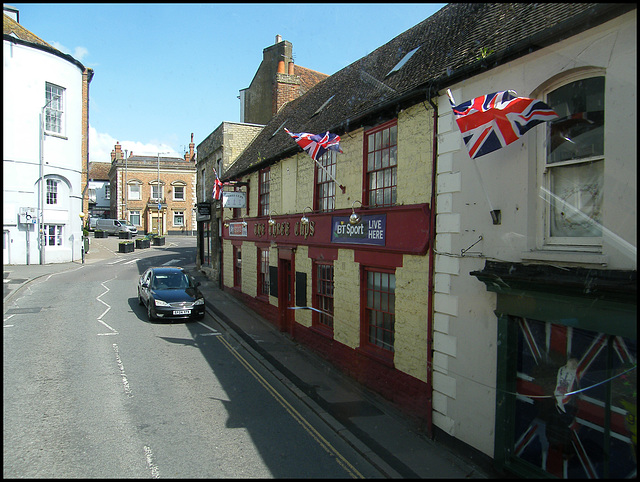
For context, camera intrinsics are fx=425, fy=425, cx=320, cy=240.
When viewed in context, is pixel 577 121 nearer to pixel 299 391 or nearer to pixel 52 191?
pixel 299 391

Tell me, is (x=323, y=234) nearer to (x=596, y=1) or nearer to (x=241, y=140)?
(x=596, y=1)

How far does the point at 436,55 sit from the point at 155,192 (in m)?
54.7

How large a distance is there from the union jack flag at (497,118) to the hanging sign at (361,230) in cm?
301

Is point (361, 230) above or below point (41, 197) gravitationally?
below

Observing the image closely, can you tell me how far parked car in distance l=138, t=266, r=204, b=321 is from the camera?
47.9 feet

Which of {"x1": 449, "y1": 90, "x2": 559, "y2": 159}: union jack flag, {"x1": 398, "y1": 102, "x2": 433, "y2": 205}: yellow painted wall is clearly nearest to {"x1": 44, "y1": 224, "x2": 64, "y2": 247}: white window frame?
{"x1": 398, "y1": 102, "x2": 433, "y2": 205}: yellow painted wall

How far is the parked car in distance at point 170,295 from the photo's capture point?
1460 cm

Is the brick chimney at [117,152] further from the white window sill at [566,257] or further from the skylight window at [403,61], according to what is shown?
the white window sill at [566,257]

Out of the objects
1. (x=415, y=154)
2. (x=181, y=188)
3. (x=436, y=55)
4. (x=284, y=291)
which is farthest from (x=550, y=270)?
(x=181, y=188)

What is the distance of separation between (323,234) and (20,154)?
9432 mm

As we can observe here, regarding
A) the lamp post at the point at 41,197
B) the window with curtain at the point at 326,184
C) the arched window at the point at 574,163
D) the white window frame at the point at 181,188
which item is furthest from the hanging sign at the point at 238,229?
the white window frame at the point at 181,188

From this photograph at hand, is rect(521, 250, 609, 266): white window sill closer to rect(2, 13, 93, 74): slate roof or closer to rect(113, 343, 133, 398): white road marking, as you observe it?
rect(113, 343, 133, 398): white road marking

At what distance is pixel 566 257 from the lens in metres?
4.98

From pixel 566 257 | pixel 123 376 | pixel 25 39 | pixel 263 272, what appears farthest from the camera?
pixel 263 272
